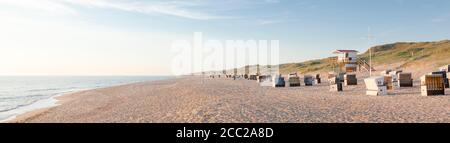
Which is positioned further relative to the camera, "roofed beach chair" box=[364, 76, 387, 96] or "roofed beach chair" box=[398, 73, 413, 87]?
"roofed beach chair" box=[398, 73, 413, 87]

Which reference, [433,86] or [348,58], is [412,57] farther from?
[433,86]

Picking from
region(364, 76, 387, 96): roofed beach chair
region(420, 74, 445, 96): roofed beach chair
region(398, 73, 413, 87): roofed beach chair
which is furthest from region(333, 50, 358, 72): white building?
region(420, 74, 445, 96): roofed beach chair

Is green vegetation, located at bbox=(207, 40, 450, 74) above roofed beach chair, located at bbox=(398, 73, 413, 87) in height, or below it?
above

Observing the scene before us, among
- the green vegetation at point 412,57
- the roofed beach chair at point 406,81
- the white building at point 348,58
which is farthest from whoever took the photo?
the green vegetation at point 412,57

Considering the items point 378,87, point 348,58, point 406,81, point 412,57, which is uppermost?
point 412,57

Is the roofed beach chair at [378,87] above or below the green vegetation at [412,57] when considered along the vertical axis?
below

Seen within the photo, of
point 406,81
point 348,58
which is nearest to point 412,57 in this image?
point 348,58

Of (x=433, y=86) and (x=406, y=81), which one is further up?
(x=406, y=81)

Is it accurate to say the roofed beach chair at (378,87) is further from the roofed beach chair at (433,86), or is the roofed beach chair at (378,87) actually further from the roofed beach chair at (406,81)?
the roofed beach chair at (406,81)

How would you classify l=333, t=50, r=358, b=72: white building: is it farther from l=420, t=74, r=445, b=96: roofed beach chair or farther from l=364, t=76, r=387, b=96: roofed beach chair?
l=420, t=74, r=445, b=96: roofed beach chair

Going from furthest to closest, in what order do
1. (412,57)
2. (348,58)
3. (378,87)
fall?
(412,57) → (348,58) → (378,87)

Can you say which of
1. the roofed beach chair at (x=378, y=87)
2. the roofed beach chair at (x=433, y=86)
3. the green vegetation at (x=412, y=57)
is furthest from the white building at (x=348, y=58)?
the roofed beach chair at (x=433, y=86)
